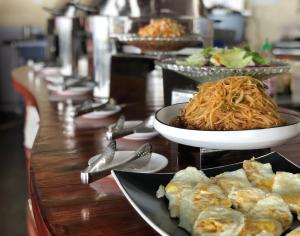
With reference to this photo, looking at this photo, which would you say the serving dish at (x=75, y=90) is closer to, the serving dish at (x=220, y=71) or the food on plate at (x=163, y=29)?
the food on plate at (x=163, y=29)

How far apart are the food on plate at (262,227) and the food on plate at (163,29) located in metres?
1.41

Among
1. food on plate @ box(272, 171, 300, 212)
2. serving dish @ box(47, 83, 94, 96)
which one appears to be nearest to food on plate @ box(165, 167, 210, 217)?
food on plate @ box(272, 171, 300, 212)

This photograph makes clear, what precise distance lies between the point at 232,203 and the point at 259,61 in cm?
78

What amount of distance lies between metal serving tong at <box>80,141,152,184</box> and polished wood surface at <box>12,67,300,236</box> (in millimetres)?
44

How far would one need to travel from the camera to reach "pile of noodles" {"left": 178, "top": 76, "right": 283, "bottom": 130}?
36.9 inches

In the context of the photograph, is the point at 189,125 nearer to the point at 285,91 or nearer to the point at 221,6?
the point at 285,91

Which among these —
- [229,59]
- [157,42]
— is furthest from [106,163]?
[157,42]

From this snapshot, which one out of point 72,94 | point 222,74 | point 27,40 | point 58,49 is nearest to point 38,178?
point 222,74

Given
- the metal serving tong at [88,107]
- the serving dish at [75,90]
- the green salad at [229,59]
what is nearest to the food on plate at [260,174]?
the green salad at [229,59]

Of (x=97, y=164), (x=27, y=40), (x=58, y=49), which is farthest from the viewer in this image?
(x=27, y=40)

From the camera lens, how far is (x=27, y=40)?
552 cm

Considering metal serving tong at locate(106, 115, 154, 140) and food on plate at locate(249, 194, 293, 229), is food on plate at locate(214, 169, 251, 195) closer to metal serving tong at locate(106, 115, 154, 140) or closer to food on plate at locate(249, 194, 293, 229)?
food on plate at locate(249, 194, 293, 229)

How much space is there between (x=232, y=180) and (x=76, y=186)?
1.09 feet

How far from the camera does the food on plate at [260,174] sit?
0.74m
